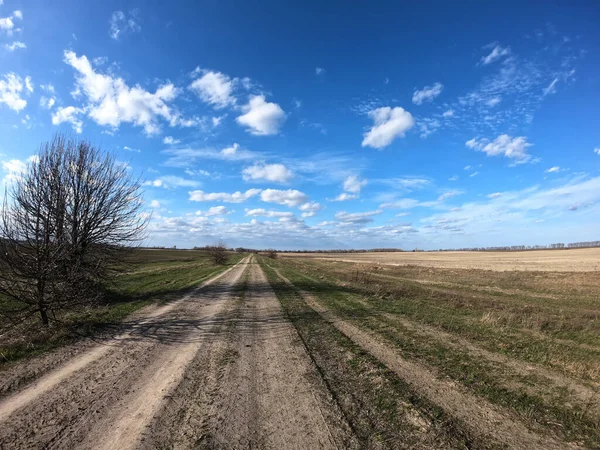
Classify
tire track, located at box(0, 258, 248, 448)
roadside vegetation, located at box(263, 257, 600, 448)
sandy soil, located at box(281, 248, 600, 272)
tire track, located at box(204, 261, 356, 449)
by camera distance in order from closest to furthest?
tire track, located at box(204, 261, 356, 449)
tire track, located at box(0, 258, 248, 448)
roadside vegetation, located at box(263, 257, 600, 448)
sandy soil, located at box(281, 248, 600, 272)

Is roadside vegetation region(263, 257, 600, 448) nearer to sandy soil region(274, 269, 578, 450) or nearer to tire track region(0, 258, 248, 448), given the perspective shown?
sandy soil region(274, 269, 578, 450)

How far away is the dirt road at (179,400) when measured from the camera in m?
4.07

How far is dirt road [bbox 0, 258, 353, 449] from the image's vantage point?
4.07 m

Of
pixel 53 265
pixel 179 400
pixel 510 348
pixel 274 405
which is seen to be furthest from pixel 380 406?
pixel 53 265

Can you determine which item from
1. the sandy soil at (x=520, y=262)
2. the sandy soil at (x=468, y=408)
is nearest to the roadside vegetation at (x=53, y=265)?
the sandy soil at (x=468, y=408)

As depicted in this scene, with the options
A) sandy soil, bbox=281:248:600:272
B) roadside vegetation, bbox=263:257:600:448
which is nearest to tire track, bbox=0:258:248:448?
roadside vegetation, bbox=263:257:600:448

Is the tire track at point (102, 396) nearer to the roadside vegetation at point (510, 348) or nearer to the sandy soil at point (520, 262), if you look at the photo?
the roadside vegetation at point (510, 348)

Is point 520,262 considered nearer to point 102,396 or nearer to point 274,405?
point 274,405

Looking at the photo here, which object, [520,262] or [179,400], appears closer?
[179,400]

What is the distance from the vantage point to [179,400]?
5.13 metres

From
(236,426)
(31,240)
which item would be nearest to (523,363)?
(236,426)

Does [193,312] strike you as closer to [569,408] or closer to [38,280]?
[38,280]

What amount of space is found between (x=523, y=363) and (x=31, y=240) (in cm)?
1420

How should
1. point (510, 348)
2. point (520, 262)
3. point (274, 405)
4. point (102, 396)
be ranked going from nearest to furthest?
point (274, 405)
point (102, 396)
point (510, 348)
point (520, 262)
